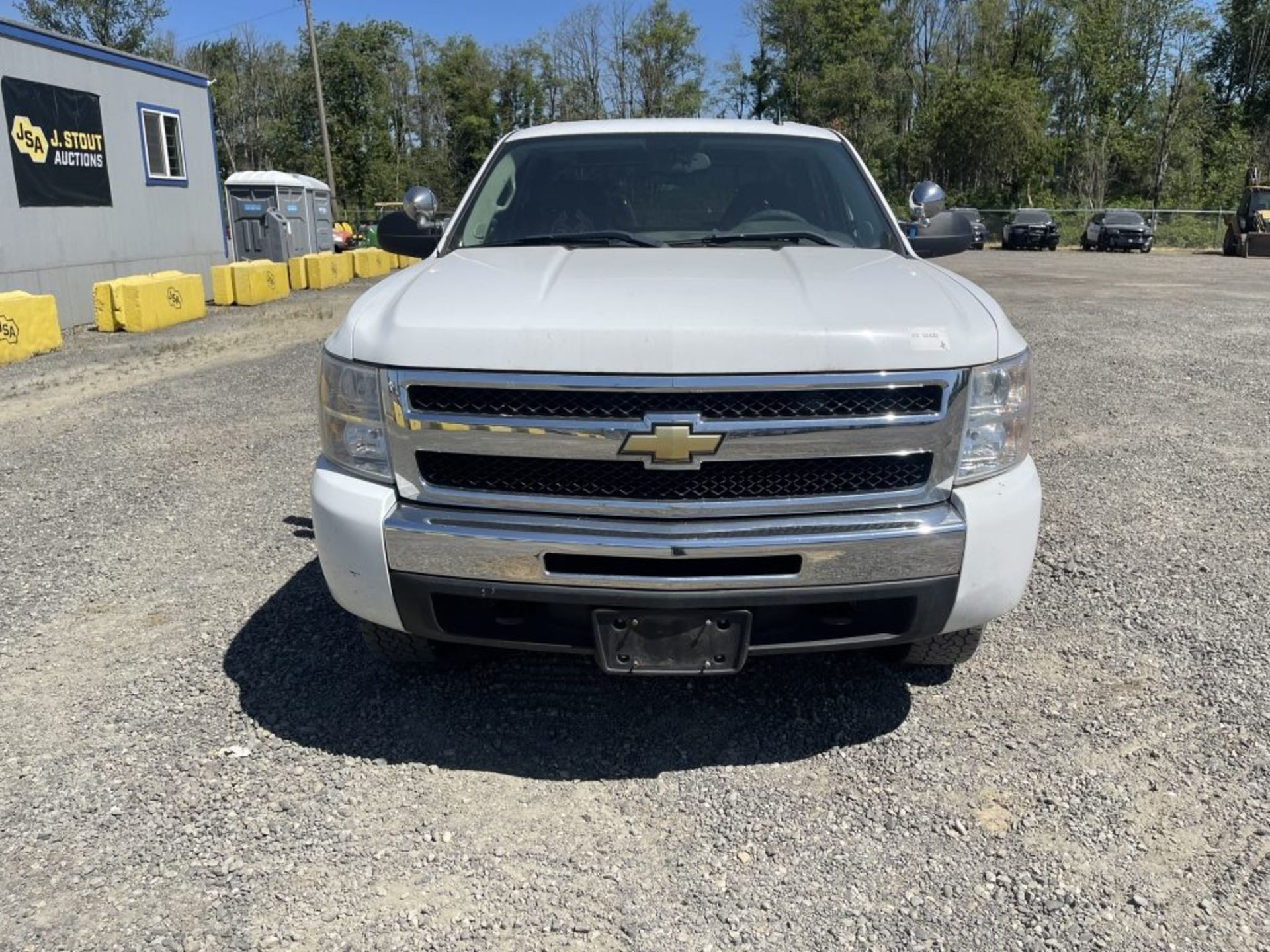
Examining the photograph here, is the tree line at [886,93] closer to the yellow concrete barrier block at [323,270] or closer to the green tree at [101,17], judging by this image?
the green tree at [101,17]

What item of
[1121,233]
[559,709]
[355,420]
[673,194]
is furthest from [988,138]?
[355,420]

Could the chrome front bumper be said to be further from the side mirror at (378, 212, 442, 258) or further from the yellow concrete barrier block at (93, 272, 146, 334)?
the yellow concrete barrier block at (93, 272, 146, 334)

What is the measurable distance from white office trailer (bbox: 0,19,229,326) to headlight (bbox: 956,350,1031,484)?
1347 cm

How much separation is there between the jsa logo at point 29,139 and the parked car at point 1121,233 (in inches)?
1287

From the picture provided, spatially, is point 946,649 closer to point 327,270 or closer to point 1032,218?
point 327,270

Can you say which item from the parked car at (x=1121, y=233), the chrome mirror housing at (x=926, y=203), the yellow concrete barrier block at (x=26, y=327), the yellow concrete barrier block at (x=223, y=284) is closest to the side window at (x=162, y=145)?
the yellow concrete barrier block at (x=223, y=284)

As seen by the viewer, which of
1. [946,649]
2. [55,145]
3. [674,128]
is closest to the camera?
[946,649]

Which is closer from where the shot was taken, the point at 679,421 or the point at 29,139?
the point at 679,421

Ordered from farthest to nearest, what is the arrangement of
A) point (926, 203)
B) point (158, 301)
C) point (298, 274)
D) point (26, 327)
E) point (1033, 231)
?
point (1033, 231), point (298, 274), point (158, 301), point (26, 327), point (926, 203)

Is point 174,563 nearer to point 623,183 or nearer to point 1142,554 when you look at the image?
point 623,183

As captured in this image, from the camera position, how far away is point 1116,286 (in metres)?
18.7

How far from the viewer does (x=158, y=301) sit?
13383 mm

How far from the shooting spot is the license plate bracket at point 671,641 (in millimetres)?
2574

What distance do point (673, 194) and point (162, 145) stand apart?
15569 millimetres
